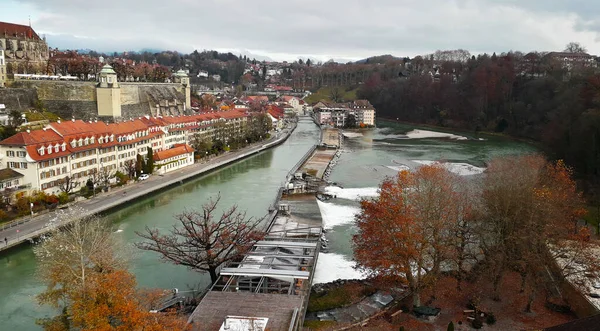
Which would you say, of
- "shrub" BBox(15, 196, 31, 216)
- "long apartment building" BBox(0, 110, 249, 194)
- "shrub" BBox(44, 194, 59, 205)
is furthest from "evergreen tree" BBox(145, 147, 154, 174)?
"shrub" BBox(15, 196, 31, 216)

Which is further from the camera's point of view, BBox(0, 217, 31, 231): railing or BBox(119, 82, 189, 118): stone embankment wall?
BBox(119, 82, 189, 118): stone embankment wall

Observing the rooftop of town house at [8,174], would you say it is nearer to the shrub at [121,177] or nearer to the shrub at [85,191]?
the shrub at [85,191]

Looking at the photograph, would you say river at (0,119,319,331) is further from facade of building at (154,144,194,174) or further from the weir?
the weir

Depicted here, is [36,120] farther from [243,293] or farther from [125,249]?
[243,293]

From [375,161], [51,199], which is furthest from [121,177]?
[375,161]

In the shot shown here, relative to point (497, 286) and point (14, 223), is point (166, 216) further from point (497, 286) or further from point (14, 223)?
point (497, 286)
